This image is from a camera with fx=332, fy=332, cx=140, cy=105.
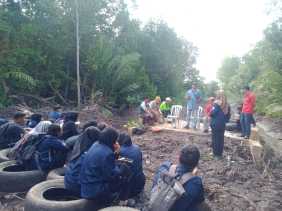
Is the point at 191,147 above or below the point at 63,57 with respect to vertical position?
below

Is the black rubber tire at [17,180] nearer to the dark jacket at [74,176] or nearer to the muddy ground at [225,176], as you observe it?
the muddy ground at [225,176]

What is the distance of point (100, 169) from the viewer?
15.1 feet

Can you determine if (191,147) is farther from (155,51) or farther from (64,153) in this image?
(155,51)

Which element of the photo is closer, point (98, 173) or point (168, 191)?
point (168, 191)

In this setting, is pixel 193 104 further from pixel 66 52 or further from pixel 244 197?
pixel 66 52

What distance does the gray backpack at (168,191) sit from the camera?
3.63 metres

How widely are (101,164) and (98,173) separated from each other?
0.51 feet

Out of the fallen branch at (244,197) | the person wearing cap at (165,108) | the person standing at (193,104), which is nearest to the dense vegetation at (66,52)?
the person wearing cap at (165,108)

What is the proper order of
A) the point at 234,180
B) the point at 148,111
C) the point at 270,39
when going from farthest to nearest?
the point at 270,39 < the point at 148,111 < the point at 234,180

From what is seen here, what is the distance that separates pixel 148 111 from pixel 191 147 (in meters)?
10.0

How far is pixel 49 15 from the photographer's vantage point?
65.6 feet

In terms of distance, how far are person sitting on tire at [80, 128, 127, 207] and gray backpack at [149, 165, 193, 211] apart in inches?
38.3

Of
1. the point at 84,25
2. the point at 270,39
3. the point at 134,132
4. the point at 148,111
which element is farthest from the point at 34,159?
the point at 270,39

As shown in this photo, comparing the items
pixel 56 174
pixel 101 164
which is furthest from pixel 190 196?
pixel 56 174
